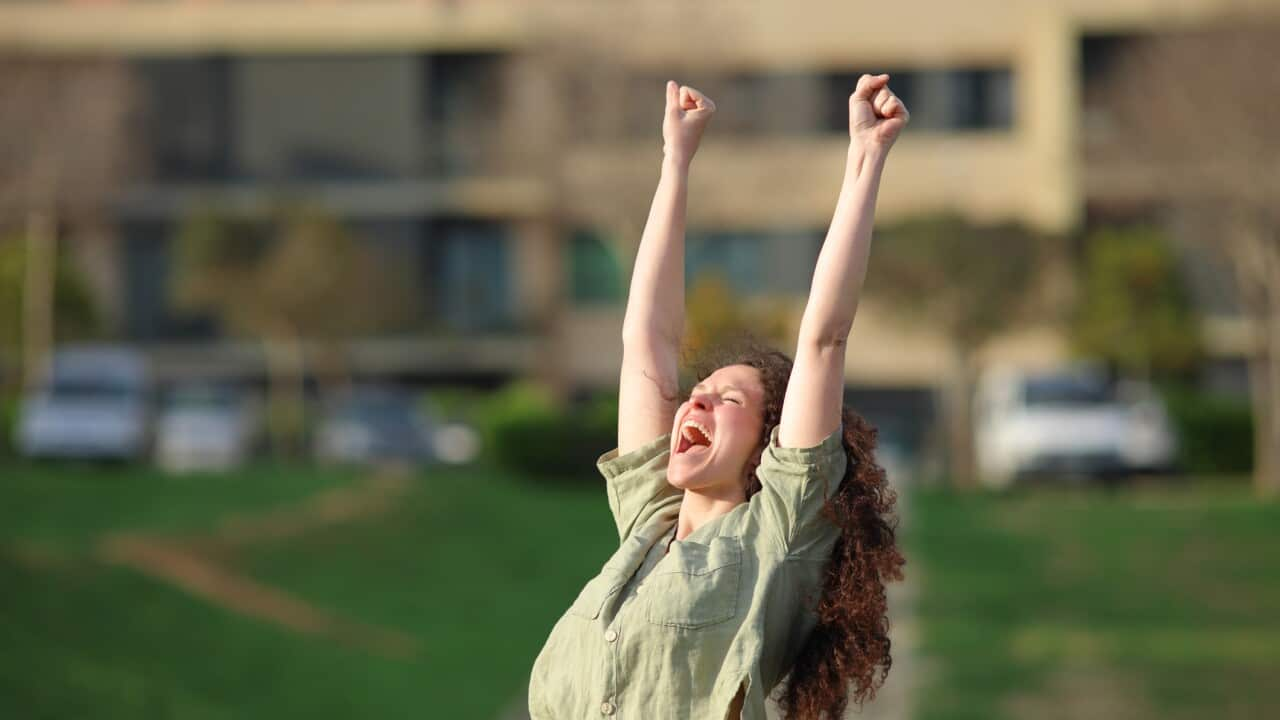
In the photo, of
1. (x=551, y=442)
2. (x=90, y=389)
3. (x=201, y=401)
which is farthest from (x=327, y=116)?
(x=551, y=442)

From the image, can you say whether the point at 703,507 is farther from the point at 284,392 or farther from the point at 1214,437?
the point at 284,392

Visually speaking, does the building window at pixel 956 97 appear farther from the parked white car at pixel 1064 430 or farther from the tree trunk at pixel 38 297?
the tree trunk at pixel 38 297

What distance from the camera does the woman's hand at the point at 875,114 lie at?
3504mm

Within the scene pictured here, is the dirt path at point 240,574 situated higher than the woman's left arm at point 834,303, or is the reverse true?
the woman's left arm at point 834,303

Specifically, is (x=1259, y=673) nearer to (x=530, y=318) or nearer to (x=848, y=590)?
(x=848, y=590)

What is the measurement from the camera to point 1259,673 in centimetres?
1439

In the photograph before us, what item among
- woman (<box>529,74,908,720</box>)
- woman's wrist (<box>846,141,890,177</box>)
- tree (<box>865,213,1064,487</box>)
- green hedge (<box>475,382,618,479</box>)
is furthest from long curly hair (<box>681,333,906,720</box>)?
tree (<box>865,213,1064,487</box>)

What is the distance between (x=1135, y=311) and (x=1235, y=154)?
6.51 metres

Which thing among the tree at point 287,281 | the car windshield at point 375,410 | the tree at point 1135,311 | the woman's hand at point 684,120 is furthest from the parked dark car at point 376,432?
the woman's hand at point 684,120

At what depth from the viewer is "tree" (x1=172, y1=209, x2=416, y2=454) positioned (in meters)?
34.8

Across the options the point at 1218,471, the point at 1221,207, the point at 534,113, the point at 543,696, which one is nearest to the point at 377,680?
the point at 543,696

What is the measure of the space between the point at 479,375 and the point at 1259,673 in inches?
1062

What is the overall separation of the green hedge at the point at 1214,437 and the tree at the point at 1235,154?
360mm

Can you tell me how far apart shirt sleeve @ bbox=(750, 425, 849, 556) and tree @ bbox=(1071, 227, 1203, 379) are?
28679 millimetres
